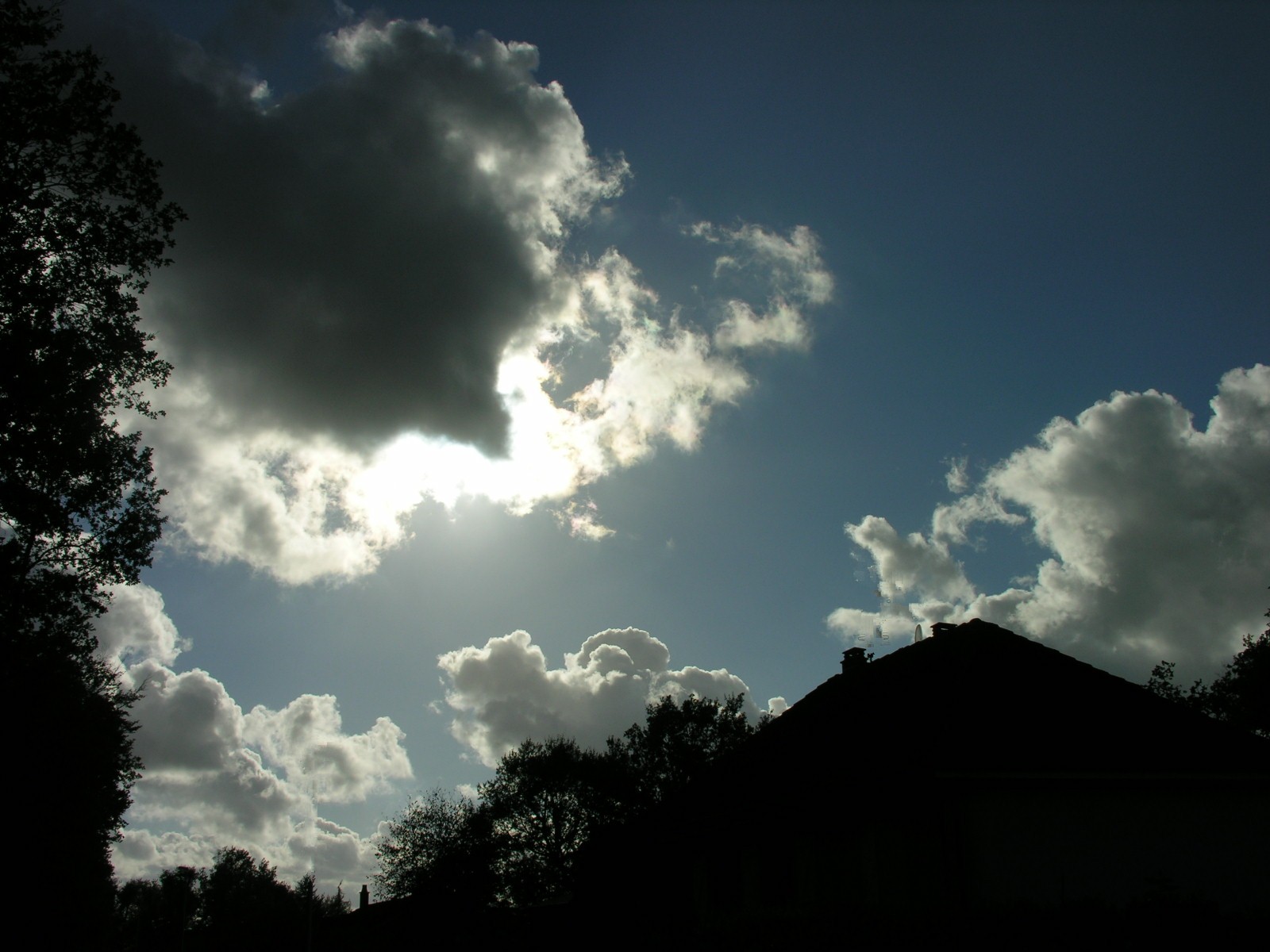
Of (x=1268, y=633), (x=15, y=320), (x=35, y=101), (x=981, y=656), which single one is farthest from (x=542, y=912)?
(x=1268, y=633)

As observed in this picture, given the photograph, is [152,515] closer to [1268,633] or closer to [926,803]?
[926,803]

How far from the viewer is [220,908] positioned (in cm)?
11075

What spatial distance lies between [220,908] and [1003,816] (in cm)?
12742

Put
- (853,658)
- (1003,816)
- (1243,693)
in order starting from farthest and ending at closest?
(1243,693) < (853,658) < (1003,816)

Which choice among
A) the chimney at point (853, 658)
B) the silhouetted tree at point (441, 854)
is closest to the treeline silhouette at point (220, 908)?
the silhouetted tree at point (441, 854)

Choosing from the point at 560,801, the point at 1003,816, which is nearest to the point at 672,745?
the point at 560,801

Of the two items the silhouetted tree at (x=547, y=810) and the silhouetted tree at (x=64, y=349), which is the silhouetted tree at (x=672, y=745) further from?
the silhouetted tree at (x=64, y=349)

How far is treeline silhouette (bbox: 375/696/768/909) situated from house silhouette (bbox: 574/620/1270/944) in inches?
1512

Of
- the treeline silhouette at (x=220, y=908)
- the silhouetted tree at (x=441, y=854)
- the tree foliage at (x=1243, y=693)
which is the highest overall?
the tree foliage at (x=1243, y=693)

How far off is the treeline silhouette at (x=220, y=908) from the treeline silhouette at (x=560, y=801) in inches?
731

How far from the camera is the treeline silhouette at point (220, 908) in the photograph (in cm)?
7875

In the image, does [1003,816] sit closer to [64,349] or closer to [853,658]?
[853,658]

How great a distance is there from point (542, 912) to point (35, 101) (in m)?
26.1

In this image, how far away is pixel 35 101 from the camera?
14.7m
